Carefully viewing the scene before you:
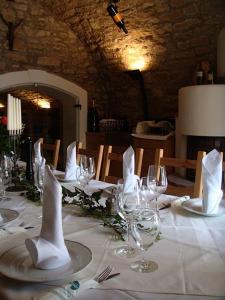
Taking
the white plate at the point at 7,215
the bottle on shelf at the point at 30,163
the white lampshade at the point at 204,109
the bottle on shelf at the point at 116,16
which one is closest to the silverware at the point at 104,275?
the white plate at the point at 7,215

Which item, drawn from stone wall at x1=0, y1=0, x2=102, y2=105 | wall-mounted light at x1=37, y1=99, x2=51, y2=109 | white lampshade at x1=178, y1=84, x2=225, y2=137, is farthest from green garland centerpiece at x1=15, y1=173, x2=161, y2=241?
wall-mounted light at x1=37, y1=99, x2=51, y2=109

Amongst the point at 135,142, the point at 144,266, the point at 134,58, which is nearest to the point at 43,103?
the point at 134,58

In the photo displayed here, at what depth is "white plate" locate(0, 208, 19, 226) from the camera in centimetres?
140

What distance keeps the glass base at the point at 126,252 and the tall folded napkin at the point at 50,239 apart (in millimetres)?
177

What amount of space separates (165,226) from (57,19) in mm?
4417

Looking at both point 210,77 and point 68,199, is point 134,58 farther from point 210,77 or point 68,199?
point 68,199

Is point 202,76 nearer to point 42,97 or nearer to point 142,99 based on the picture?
point 142,99

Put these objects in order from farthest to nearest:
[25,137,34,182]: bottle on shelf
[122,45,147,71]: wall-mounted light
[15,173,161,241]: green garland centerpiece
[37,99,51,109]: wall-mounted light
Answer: [37,99,51,109]: wall-mounted light < [122,45,147,71]: wall-mounted light < [25,137,34,182]: bottle on shelf < [15,173,161,241]: green garland centerpiece

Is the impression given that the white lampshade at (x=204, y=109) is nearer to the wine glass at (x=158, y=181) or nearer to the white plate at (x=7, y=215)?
the wine glass at (x=158, y=181)

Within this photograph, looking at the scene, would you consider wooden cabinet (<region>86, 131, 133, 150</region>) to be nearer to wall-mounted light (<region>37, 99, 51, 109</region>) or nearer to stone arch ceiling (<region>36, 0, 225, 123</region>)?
stone arch ceiling (<region>36, 0, 225, 123</region>)

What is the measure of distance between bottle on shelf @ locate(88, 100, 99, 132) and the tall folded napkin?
4386mm

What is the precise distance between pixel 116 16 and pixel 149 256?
11.6ft

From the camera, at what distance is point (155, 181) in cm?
157

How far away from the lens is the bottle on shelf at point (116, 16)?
3.85 meters
